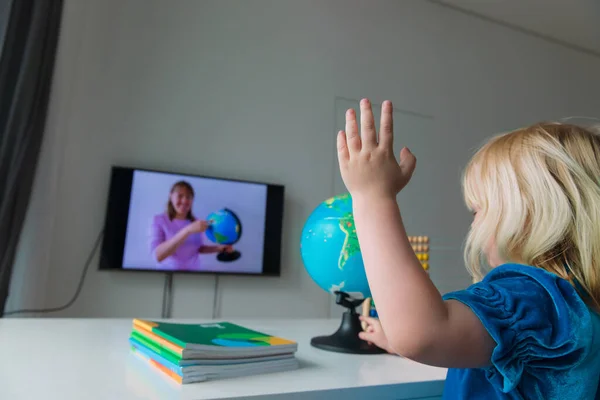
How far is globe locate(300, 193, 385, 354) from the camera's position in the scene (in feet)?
3.26

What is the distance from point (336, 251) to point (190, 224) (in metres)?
1.65

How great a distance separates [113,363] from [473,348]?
55 centimetres

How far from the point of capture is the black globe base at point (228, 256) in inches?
101

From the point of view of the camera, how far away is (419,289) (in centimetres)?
52

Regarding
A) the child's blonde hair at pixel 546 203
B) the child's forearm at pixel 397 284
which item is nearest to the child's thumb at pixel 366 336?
the child's blonde hair at pixel 546 203

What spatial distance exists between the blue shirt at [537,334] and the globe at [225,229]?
6.88ft

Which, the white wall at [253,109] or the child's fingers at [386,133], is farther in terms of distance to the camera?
the white wall at [253,109]

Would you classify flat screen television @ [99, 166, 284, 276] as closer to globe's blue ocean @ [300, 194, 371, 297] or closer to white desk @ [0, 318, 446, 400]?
white desk @ [0, 318, 446, 400]

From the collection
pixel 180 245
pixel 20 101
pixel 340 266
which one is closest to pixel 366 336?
pixel 340 266

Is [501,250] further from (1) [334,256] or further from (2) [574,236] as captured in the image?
(1) [334,256]

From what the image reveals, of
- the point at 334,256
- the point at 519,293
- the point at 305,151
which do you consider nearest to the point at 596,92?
the point at 305,151

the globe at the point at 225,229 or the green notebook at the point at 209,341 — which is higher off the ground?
the globe at the point at 225,229

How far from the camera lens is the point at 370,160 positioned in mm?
599

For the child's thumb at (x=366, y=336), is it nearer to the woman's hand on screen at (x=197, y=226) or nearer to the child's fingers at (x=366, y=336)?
the child's fingers at (x=366, y=336)
